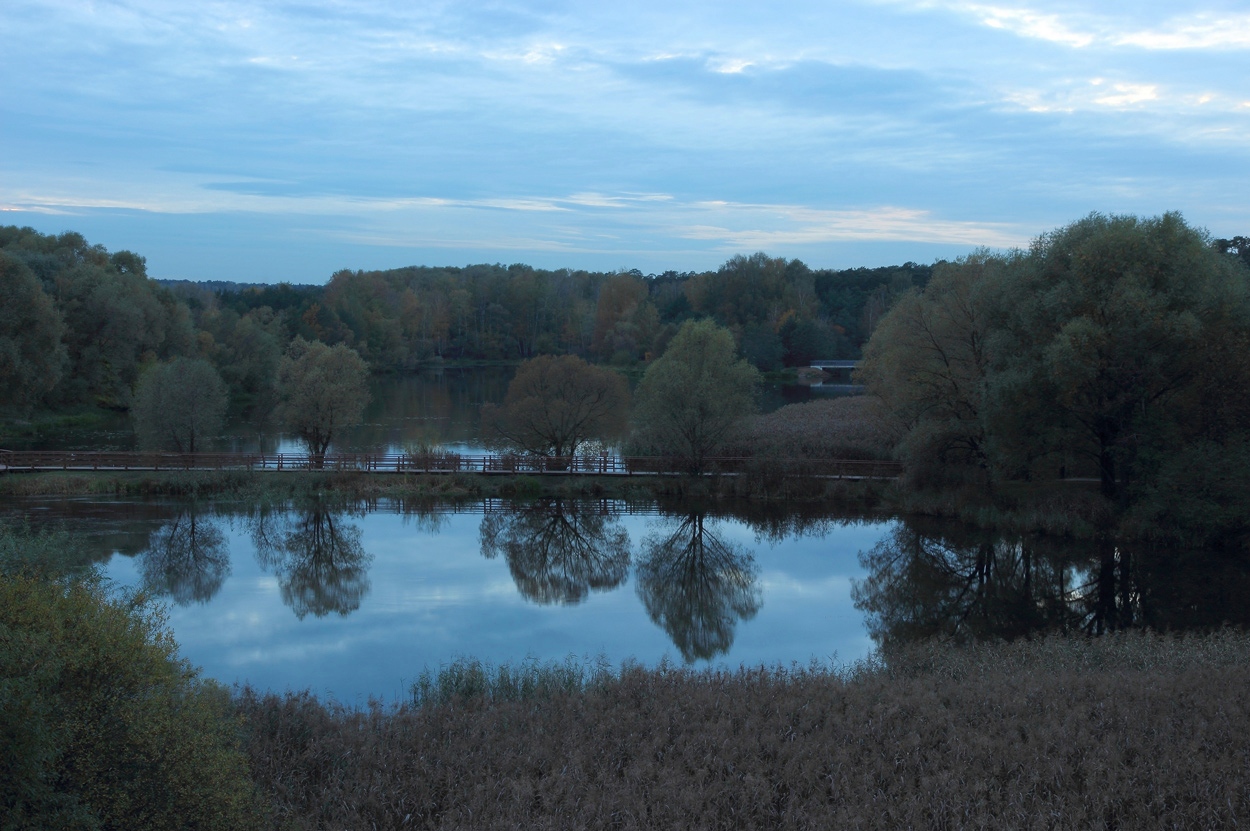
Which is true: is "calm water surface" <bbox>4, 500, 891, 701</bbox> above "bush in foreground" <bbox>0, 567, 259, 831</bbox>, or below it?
below

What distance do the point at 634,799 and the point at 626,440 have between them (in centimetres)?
2914

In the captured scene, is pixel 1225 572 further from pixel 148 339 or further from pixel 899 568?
pixel 148 339

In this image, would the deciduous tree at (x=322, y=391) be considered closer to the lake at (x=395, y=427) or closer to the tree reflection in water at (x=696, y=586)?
the lake at (x=395, y=427)

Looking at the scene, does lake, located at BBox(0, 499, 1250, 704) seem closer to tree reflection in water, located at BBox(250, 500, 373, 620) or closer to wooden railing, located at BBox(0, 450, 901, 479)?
→ tree reflection in water, located at BBox(250, 500, 373, 620)

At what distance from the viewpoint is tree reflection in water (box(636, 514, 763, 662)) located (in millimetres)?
17703

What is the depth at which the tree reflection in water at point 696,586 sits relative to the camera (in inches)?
697

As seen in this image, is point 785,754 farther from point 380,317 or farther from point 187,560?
point 380,317

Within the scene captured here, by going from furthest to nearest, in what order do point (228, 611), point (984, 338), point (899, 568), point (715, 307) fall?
1. point (715, 307)
2. point (984, 338)
3. point (899, 568)
4. point (228, 611)

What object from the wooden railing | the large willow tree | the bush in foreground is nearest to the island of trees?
the large willow tree

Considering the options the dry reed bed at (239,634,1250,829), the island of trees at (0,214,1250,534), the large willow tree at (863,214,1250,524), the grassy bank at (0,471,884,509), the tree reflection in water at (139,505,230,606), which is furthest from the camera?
the grassy bank at (0,471,884,509)

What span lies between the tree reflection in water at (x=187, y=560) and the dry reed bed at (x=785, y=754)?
972 centimetres

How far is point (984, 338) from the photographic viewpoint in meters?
30.0

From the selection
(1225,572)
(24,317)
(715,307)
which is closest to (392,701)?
(1225,572)

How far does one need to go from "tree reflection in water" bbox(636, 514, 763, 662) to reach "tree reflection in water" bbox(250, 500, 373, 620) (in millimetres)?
6610
